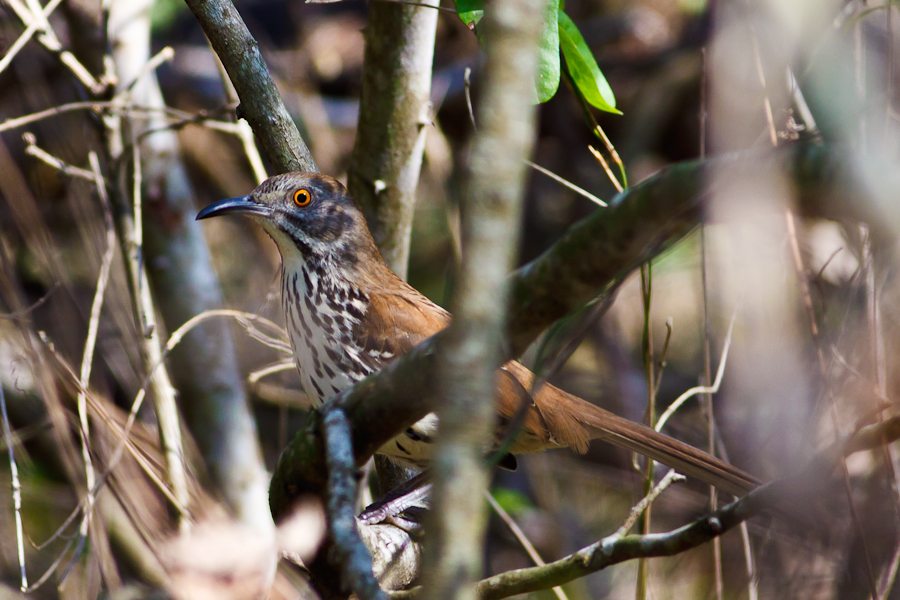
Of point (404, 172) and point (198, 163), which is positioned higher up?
point (404, 172)

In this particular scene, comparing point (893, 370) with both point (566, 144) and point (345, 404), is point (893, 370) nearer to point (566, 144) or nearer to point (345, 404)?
point (345, 404)

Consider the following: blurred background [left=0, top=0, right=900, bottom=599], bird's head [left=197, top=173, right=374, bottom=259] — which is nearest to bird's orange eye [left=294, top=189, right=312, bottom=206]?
bird's head [left=197, top=173, right=374, bottom=259]

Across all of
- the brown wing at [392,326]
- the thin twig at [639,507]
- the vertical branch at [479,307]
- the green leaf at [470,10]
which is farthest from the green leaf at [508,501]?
the vertical branch at [479,307]

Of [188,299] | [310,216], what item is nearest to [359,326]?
[310,216]

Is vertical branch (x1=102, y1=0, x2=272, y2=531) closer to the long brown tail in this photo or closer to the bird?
the bird

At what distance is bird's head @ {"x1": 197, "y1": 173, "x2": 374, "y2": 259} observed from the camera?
3.13m

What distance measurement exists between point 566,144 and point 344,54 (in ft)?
6.87

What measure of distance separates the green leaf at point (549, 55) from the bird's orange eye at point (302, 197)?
118 centimetres

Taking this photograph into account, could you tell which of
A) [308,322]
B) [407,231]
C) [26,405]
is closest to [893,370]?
[407,231]

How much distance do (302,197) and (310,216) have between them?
0.10 meters

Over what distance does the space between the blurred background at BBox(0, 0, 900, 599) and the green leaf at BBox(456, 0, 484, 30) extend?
94 centimetres

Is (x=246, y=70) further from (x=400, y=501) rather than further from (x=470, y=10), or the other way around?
(x=400, y=501)

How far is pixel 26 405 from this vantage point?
449cm

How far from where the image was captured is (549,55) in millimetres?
2180
